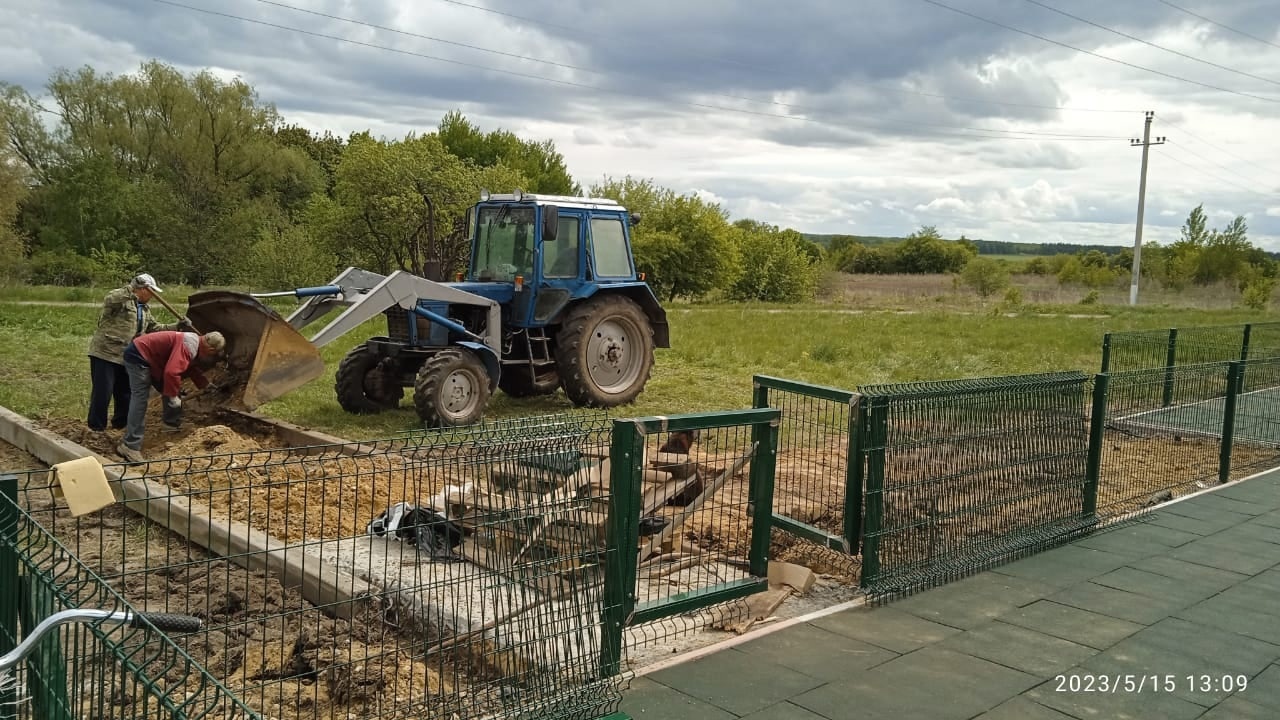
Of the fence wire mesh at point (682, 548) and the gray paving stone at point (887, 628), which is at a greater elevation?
the fence wire mesh at point (682, 548)

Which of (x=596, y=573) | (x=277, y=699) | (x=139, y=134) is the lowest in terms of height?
(x=277, y=699)

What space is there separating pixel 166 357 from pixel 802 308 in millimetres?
32047

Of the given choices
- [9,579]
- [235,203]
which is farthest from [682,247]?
[9,579]

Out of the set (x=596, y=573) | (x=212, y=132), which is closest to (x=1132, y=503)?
(x=596, y=573)

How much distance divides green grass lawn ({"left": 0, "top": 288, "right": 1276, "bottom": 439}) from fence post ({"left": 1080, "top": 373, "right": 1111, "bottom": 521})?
18.5 ft

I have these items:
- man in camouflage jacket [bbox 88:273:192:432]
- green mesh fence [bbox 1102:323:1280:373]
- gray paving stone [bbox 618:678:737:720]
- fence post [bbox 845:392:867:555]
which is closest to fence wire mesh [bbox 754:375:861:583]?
fence post [bbox 845:392:867:555]

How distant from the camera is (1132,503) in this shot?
324 inches

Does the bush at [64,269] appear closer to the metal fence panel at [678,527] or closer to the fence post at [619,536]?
the metal fence panel at [678,527]

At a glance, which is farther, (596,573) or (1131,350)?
(1131,350)

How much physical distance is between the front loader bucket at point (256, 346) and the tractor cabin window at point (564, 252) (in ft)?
11.4

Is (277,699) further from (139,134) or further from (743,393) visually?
(139,134)

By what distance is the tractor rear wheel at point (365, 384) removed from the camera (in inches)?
438
